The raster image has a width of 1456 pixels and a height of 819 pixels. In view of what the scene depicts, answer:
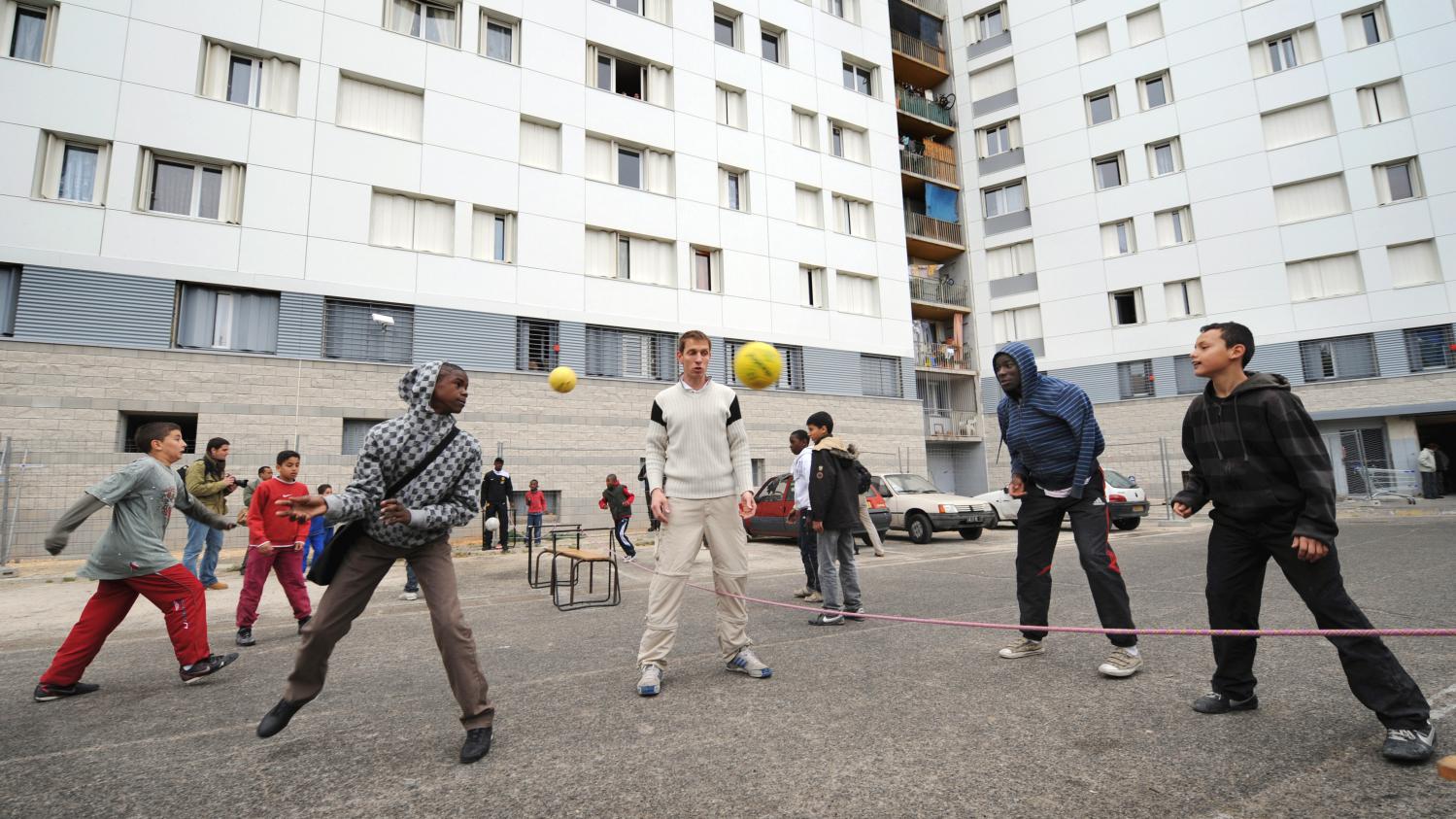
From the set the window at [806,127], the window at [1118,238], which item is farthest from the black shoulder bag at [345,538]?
the window at [1118,238]

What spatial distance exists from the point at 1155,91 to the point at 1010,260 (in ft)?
26.8

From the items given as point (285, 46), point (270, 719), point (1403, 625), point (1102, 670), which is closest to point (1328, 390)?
point (1403, 625)

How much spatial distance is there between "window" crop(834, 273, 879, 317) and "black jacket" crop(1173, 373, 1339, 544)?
66.2 feet

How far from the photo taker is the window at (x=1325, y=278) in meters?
22.7

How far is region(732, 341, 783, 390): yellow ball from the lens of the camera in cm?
648

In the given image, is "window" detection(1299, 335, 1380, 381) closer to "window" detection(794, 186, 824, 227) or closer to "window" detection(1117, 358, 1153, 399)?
"window" detection(1117, 358, 1153, 399)

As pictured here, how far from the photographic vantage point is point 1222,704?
127 inches

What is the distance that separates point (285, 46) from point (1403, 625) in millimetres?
21289

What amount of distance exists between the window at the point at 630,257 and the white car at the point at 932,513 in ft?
31.0

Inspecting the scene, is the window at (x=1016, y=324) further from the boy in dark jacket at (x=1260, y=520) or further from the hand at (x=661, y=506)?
the hand at (x=661, y=506)

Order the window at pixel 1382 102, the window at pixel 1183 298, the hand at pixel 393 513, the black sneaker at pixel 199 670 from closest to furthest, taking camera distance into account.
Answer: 1. the hand at pixel 393 513
2. the black sneaker at pixel 199 670
3. the window at pixel 1382 102
4. the window at pixel 1183 298

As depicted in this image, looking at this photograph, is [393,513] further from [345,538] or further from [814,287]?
[814,287]

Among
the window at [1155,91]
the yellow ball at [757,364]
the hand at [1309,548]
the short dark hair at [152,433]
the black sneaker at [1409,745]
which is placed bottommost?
the black sneaker at [1409,745]

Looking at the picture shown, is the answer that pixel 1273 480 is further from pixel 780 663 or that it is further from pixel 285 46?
pixel 285 46
